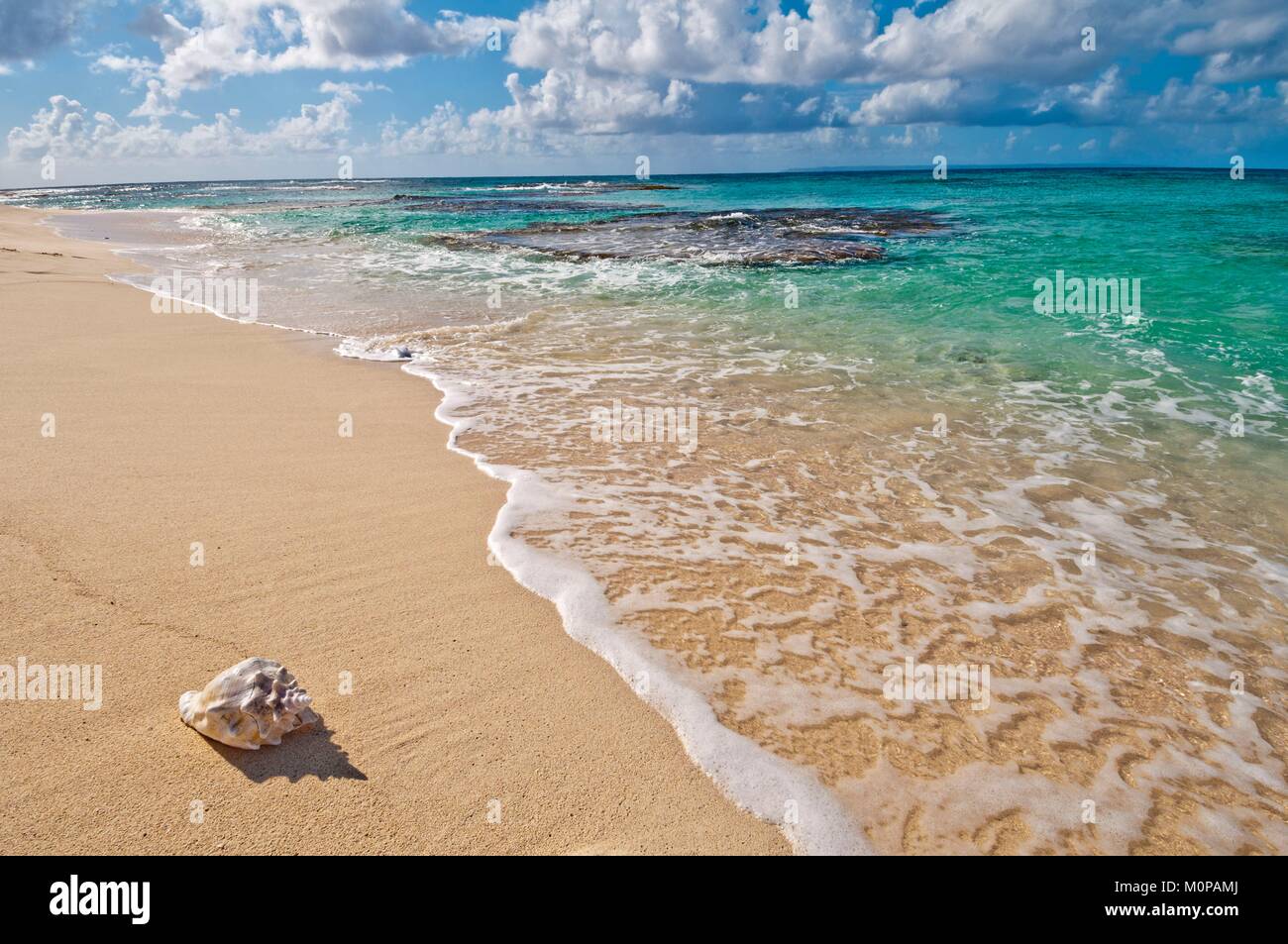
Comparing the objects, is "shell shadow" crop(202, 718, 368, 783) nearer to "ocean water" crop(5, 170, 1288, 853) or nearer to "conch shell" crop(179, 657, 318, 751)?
→ "conch shell" crop(179, 657, 318, 751)

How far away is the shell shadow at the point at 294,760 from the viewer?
2.55 meters

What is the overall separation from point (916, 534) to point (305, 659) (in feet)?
13.1

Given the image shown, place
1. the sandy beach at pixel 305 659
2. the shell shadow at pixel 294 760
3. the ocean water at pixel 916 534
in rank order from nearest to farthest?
the sandy beach at pixel 305 659 → the shell shadow at pixel 294 760 → the ocean water at pixel 916 534

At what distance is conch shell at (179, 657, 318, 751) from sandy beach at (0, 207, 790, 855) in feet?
0.23

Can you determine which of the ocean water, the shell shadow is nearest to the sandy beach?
the shell shadow

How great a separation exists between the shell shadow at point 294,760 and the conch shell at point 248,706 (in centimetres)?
3

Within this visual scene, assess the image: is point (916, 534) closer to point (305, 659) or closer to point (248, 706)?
point (305, 659)

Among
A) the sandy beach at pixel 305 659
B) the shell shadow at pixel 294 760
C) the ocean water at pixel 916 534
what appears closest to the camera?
the sandy beach at pixel 305 659

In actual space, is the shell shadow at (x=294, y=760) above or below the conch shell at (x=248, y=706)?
below

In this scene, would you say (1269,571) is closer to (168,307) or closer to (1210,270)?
(168,307)

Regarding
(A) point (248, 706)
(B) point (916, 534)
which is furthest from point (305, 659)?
(B) point (916, 534)

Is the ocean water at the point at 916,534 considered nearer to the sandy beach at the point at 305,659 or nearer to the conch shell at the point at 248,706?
the sandy beach at the point at 305,659

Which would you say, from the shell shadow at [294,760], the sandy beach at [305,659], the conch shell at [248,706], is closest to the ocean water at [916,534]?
the sandy beach at [305,659]

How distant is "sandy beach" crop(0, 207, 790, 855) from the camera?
94.7 inches
